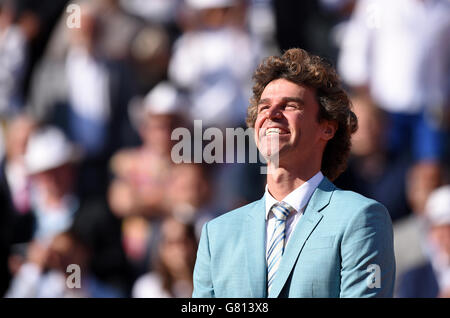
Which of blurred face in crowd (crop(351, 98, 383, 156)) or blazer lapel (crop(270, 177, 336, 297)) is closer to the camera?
blazer lapel (crop(270, 177, 336, 297))

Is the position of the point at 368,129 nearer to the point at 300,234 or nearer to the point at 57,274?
the point at 57,274

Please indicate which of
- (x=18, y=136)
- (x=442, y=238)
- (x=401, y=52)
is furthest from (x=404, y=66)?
(x=18, y=136)

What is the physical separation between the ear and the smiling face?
0.05 feet

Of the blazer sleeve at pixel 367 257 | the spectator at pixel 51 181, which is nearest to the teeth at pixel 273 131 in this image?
the blazer sleeve at pixel 367 257

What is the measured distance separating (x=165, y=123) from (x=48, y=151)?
0.97m

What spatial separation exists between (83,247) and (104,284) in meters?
0.30

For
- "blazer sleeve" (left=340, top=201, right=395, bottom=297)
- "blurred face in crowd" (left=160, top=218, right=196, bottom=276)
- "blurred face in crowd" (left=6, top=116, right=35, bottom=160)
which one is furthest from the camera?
"blurred face in crowd" (left=6, top=116, right=35, bottom=160)

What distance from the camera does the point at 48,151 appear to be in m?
5.64

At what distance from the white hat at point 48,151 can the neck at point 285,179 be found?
12.7 feet

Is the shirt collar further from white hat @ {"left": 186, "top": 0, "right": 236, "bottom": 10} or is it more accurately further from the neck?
white hat @ {"left": 186, "top": 0, "right": 236, "bottom": 10}

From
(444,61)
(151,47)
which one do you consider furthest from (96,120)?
(444,61)

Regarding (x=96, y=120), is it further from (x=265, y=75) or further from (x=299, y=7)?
(x=265, y=75)

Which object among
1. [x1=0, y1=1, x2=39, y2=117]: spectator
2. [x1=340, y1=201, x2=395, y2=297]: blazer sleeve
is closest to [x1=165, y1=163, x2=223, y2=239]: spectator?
[x1=0, y1=1, x2=39, y2=117]: spectator

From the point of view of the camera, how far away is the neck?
188 centimetres
